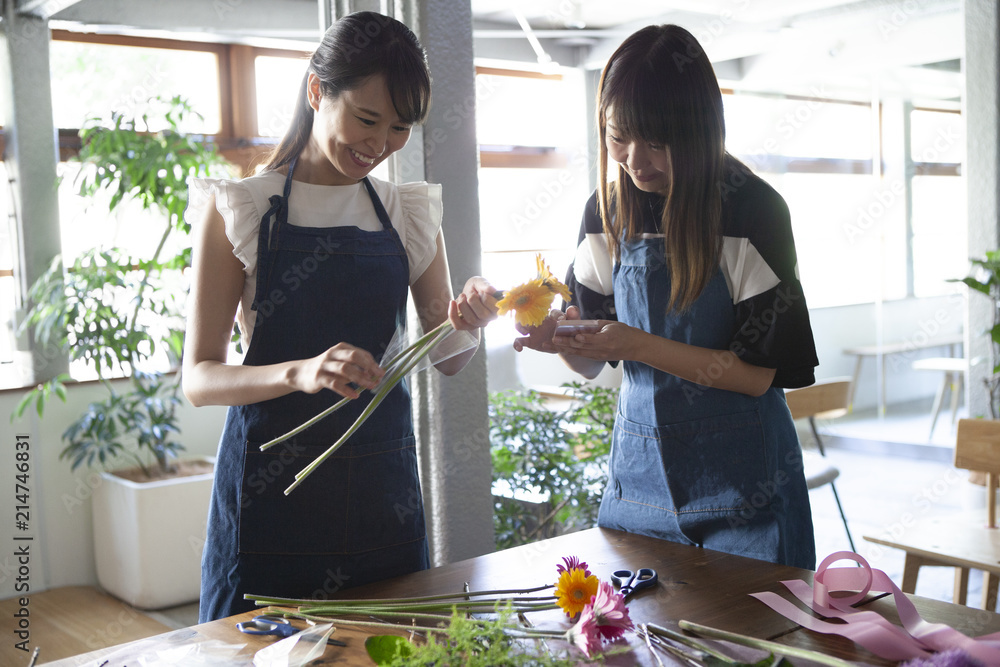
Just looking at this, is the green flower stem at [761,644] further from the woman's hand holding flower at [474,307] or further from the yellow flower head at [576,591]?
the woman's hand holding flower at [474,307]

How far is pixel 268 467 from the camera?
58.2 inches

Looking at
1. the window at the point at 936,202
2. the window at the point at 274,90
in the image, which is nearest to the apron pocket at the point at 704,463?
the window at the point at 274,90

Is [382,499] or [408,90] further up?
[408,90]

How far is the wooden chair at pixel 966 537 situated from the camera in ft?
8.21

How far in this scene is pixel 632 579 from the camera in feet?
4.29

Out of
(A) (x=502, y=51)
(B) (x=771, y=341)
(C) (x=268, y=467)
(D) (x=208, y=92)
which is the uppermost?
(A) (x=502, y=51)

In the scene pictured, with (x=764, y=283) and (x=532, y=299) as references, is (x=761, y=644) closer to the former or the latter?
(x=532, y=299)

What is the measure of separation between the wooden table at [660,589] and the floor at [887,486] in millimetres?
2685

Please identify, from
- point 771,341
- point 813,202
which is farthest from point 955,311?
point 771,341

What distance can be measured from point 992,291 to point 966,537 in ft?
8.57

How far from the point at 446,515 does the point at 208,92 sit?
3.35 meters

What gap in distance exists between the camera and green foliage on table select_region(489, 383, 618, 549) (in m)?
3.18

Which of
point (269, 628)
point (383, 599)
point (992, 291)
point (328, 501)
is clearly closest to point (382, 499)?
point (328, 501)

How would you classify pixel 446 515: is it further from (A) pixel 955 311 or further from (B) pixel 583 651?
→ (A) pixel 955 311
